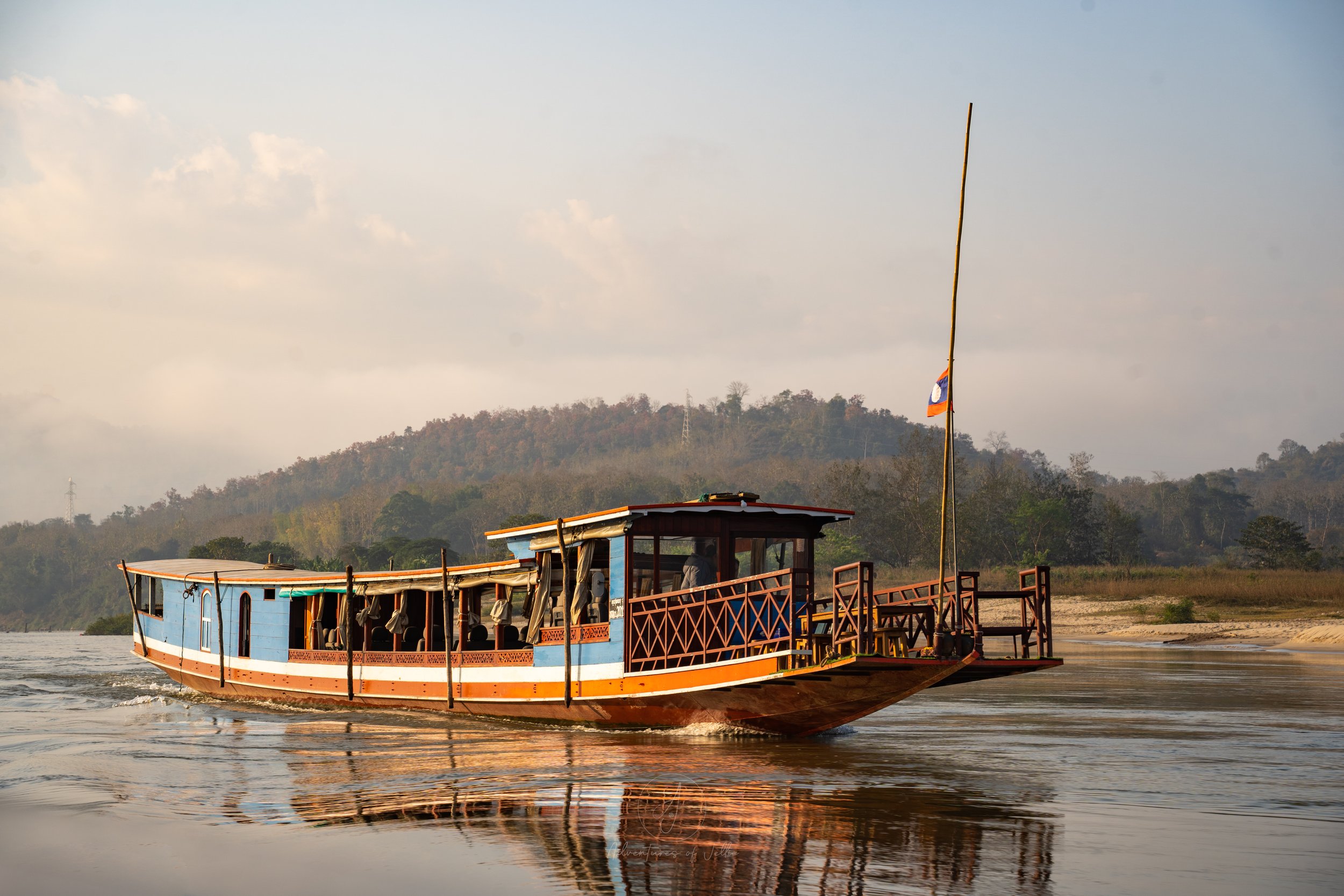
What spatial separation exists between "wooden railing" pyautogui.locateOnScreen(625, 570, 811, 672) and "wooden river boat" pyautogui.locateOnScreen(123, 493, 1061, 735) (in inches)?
1.4

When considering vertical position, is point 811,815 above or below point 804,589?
below

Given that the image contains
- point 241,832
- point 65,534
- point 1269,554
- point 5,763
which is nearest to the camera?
point 241,832

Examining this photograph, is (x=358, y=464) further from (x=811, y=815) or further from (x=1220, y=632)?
(x=811, y=815)

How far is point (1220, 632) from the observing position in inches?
1729

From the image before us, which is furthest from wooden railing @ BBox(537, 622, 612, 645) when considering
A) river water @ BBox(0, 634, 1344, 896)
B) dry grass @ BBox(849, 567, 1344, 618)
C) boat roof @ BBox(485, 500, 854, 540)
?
dry grass @ BBox(849, 567, 1344, 618)

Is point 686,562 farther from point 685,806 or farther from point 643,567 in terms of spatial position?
point 685,806

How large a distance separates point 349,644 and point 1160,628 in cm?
3627

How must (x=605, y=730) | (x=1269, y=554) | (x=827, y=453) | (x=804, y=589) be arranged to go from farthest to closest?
(x=827, y=453), (x=1269, y=554), (x=605, y=730), (x=804, y=589)

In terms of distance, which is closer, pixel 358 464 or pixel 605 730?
pixel 605 730

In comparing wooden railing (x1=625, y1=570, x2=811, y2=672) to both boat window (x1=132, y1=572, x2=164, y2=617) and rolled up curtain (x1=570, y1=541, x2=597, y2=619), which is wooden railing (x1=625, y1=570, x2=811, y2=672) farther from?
boat window (x1=132, y1=572, x2=164, y2=617)

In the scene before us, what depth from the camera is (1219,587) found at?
163 feet

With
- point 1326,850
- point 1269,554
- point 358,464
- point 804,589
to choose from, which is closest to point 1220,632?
point 1269,554

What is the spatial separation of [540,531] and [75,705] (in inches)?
504

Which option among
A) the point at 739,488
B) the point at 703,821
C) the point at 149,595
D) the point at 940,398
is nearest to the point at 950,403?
the point at 940,398
